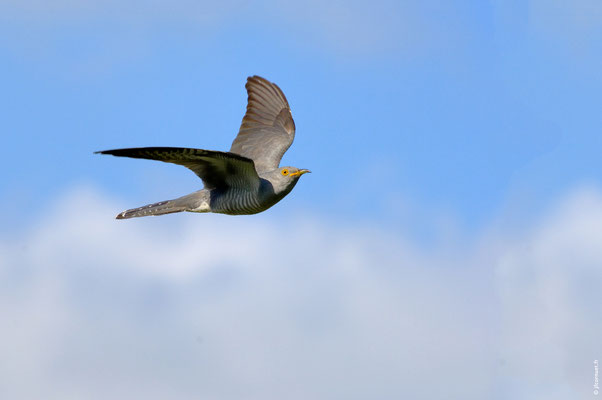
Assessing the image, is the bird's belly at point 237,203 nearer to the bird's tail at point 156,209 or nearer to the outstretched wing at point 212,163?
the outstretched wing at point 212,163

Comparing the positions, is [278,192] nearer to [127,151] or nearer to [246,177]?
[246,177]

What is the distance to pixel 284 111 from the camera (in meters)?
15.1

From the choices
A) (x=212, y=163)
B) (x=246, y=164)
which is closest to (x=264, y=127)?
(x=212, y=163)

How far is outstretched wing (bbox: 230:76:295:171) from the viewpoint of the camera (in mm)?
13992

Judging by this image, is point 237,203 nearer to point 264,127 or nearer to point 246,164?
point 246,164

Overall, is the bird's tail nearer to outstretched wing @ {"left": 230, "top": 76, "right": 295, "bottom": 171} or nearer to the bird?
the bird

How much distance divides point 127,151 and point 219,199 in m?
3.00

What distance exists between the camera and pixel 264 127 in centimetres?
1481

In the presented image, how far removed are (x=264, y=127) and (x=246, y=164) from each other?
340cm

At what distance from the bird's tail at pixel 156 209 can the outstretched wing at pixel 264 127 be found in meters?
1.57

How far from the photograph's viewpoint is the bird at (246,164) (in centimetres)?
1105

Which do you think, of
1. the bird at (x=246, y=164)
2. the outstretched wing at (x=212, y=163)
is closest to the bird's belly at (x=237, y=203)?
the bird at (x=246, y=164)

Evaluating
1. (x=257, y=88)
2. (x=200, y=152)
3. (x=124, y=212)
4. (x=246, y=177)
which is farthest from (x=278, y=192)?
(x=257, y=88)

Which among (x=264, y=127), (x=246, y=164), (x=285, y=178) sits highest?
(x=264, y=127)
